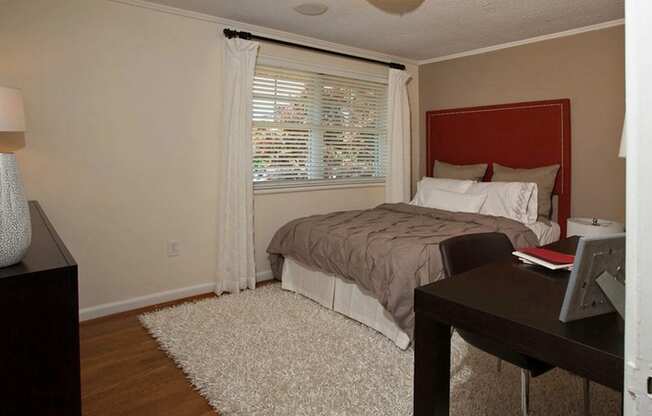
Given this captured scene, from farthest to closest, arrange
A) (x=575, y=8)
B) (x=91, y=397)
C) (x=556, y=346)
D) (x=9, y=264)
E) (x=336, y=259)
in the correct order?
(x=575, y=8) → (x=336, y=259) → (x=91, y=397) → (x=9, y=264) → (x=556, y=346)

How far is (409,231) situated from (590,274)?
1960 millimetres

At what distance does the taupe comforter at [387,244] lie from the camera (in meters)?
2.47

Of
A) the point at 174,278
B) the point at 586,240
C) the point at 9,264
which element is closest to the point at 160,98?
the point at 174,278

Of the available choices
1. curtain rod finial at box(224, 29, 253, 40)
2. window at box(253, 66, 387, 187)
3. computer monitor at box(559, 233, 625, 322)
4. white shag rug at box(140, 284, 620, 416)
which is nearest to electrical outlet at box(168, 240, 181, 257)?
white shag rug at box(140, 284, 620, 416)

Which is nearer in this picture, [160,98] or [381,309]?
[381,309]

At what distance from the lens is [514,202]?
361cm

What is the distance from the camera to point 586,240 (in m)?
1.03

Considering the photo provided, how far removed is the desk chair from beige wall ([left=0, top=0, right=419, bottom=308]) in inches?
89.6

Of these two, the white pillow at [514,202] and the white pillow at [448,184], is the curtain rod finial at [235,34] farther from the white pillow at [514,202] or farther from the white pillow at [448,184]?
the white pillow at [514,202]

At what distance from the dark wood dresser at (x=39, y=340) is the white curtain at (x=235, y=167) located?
2.38 m

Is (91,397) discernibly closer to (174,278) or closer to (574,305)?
(174,278)

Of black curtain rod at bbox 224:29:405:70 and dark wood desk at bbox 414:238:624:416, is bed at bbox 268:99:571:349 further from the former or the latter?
dark wood desk at bbox 414:238:624:416

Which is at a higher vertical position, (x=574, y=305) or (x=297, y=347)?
(x=574, y=305)

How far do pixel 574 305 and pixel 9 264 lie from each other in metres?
1.45
